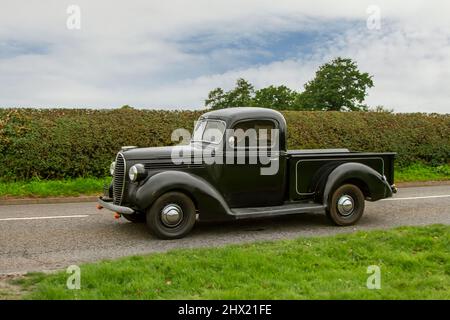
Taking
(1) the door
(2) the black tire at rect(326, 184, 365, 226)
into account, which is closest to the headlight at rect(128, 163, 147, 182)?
(1) the door

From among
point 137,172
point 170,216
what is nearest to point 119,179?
point 137,172

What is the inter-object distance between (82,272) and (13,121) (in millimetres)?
9634

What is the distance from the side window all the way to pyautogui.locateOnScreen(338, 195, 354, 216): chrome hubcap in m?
1.57

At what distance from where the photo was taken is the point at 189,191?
798cm

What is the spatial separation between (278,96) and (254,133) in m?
40.7

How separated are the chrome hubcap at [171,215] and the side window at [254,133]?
1.43 meters

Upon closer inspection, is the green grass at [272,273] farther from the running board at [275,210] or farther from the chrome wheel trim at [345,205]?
the chrome wheel trim at [345,205]

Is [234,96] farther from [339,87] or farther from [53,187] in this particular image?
[53,187]

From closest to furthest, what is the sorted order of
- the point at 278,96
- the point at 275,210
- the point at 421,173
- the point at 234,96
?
the point at 275,210, the point at 421,173, the point at 234,96, the point at 278,96

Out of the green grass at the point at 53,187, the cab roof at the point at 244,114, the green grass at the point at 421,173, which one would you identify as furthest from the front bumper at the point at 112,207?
the green grass at the point at 421,173

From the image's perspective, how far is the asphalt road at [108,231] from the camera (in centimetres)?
716

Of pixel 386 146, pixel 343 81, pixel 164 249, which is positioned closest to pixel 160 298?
pixel 164 249

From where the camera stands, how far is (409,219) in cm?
974
